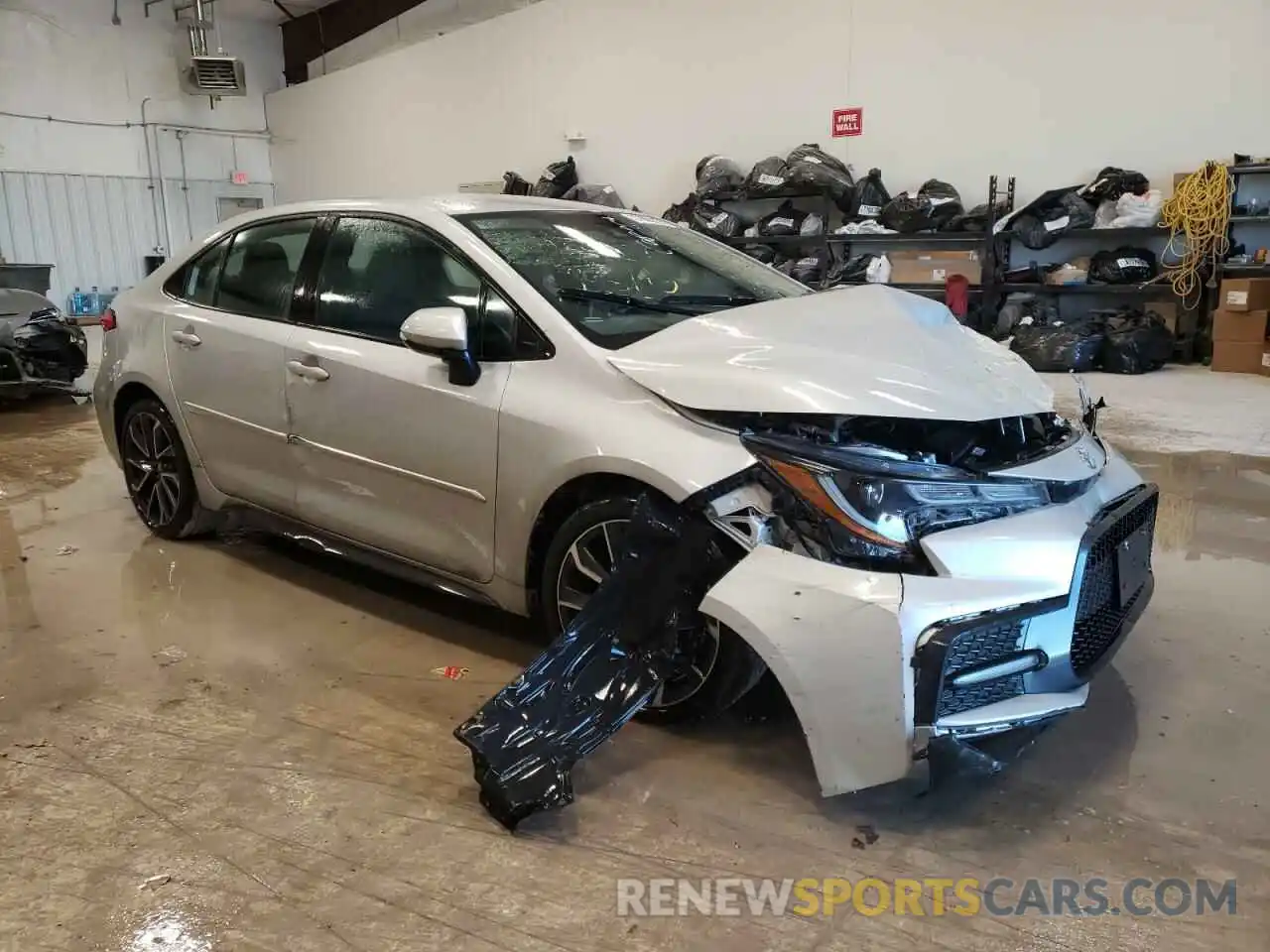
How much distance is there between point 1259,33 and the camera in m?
7.55

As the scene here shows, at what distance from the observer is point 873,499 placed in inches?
76.7

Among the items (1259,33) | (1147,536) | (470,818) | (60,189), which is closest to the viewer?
(470,818)

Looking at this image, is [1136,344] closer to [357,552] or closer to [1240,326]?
[1240,326]

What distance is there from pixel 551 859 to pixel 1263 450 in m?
4.76

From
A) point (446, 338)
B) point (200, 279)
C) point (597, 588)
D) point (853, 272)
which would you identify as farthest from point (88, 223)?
point (597, 588)

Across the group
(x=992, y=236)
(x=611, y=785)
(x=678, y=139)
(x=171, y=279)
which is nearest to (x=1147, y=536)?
(x=611, y=785)

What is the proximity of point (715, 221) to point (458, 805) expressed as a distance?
8462mm

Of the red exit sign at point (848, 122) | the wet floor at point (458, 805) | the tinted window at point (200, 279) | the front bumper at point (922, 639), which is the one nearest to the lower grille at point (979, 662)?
the front bumper at point (922, 639)

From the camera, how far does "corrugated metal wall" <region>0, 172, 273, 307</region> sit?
12516mm

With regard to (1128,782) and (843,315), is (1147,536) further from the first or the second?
(843,315)

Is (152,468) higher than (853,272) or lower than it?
lower

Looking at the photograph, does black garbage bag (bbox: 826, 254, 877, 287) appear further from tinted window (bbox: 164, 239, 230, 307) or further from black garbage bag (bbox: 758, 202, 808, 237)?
tinted window (bbox: 164, 239, 230, 307)

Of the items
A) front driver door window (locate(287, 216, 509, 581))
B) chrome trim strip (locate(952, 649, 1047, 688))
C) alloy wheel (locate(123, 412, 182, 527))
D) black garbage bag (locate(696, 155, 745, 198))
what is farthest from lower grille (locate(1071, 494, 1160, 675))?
black garbage bag (locate(696, 155, 745, 198))

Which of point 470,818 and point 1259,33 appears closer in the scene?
point 470,818
